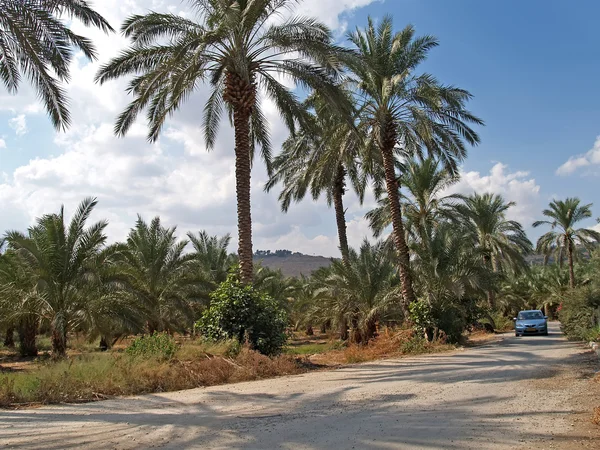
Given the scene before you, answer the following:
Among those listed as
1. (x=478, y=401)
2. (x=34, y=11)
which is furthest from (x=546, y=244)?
(x=34, y=11)

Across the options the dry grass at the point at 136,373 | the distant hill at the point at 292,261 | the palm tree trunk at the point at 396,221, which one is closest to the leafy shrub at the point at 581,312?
the palm tree trunk at the point at 396,221

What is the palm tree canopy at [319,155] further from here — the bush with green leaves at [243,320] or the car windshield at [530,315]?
the car windshield at [530,315]

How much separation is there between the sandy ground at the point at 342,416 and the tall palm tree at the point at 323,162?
28.7 feet

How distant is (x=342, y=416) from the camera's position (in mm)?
7348

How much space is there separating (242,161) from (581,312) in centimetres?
1551

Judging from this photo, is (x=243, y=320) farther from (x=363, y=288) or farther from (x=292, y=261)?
(x=292, y=261)

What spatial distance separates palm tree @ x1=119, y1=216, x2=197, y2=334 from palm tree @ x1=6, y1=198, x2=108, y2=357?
5.62m

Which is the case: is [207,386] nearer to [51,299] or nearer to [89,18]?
[89,18]

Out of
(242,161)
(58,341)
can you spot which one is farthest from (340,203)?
(58,341)

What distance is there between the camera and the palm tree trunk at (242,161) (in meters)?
15.9

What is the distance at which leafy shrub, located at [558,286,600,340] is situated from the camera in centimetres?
2009

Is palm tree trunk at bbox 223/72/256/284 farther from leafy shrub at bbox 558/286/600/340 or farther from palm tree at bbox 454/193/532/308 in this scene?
palm tree at bbox 454/193/532/308

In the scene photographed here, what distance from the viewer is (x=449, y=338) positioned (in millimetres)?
20812

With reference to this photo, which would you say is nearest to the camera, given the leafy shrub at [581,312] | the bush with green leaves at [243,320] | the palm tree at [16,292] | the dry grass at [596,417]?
the dry grass at [596,417]
